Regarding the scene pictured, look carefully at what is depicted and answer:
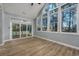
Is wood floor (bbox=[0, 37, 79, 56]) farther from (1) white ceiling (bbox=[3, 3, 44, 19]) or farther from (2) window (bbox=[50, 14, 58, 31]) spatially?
(1) white ceiling (bbox=[3, 3, 44, 19])

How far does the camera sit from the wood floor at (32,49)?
2421mm

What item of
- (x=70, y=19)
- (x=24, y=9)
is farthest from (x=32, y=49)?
(x=70, y=19)

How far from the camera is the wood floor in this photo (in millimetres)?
2421

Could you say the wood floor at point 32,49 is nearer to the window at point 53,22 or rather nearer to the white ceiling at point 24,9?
the window at point 53,22

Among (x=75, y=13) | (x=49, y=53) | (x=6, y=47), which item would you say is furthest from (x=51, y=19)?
(x=6, y=47)

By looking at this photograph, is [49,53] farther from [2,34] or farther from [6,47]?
[2,34]

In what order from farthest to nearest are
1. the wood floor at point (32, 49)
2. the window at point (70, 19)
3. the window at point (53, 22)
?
the window at point (53, 22) → the window at point (70, 19) → the wood floor at point (32, 49)

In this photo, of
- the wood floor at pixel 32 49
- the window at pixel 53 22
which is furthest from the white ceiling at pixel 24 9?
the wood floor at pixel 32 49

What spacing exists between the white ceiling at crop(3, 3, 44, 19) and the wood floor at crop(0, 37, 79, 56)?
30.2 inches

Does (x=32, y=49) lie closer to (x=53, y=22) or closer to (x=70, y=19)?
(x=53, y=22)

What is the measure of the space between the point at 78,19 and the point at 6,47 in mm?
2299

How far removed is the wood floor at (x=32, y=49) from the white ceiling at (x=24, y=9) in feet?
2.52

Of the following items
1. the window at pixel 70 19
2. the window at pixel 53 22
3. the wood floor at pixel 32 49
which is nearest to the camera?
the wood floor at pixel 32 49

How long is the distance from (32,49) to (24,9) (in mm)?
1168
